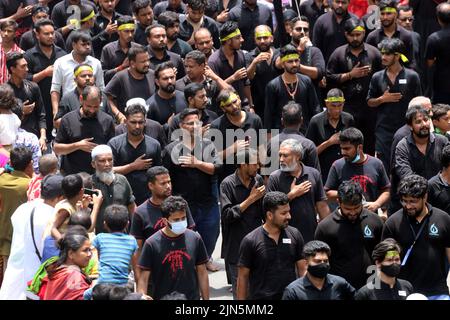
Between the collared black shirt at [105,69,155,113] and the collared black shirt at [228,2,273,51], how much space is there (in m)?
2.73

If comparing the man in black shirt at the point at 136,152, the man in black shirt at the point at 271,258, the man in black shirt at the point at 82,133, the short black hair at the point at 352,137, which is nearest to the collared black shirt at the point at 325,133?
the short black hair at the point at 352,137

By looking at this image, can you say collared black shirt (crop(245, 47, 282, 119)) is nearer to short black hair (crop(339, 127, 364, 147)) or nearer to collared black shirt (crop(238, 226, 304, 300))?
short black hair (crop(339, 127, 364, 147))

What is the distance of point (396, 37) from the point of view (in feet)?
57.1

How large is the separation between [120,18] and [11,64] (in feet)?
5.98

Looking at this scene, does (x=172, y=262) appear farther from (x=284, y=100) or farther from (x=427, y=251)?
(x=284, y=100)

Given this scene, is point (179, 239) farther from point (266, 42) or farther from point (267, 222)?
point (266, 42)

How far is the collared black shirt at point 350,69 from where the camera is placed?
1661cm

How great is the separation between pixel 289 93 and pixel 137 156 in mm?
2486

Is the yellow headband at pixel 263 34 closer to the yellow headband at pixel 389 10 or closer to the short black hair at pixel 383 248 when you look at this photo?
the yellow headband at pixel 389 10

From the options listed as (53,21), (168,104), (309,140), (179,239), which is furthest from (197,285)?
(53,21)

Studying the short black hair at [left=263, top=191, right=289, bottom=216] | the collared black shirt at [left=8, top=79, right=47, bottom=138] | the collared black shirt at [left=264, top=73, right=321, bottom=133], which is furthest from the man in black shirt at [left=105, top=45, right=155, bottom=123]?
the short black hair at [left=263, top=191, right=289, bottom=216]

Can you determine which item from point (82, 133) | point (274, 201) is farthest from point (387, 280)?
point (82, 133)

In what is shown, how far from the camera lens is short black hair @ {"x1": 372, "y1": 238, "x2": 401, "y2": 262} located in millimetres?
11773

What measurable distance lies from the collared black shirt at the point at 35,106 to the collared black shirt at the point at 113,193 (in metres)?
2.71
